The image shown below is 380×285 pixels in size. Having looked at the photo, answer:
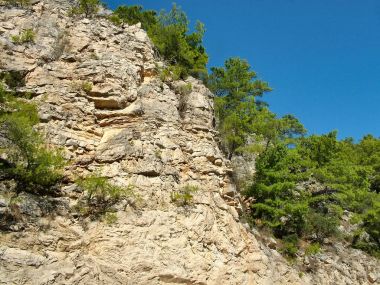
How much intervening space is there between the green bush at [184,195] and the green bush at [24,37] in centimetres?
1040

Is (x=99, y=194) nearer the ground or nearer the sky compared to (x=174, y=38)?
nearer the ground

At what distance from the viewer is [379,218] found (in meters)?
25.5

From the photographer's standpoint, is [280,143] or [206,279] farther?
[280,143]

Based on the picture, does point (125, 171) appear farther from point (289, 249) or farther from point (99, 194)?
point (289, 249)

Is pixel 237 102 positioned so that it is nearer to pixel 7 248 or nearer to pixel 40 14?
pixel 40 14

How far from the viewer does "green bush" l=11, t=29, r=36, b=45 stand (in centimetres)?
1805

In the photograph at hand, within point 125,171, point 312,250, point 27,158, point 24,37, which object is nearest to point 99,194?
point 125,171

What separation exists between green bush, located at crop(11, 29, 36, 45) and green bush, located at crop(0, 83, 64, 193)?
19.2ft

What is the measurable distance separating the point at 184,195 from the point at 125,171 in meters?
2.47

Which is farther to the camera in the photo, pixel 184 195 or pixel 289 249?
pixel 289 249

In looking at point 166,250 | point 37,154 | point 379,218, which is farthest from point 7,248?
point 379,218

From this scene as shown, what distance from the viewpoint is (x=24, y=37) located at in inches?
725

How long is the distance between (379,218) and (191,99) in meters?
15.4

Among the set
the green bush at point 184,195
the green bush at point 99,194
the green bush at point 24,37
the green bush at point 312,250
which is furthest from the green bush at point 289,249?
the green bush at point 24,37
